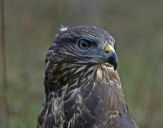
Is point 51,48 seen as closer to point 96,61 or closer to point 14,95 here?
point 96,61

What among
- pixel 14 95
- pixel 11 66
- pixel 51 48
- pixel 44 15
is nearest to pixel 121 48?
pixel 44 15

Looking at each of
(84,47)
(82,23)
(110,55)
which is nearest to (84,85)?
(84,47)

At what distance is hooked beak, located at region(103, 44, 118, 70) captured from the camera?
6.34 meters

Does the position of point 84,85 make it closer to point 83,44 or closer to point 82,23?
point 83,44

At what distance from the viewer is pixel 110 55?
6398mm

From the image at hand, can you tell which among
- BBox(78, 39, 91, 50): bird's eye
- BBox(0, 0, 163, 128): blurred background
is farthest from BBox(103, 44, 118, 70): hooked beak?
BBox(0, 0, 163, 128): blurred background

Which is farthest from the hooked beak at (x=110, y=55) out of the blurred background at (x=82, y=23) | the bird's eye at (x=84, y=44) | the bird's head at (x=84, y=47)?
the blurred background at (x=82, y=23)

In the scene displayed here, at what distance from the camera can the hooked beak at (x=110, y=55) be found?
20.8ft

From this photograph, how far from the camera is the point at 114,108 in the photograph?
6.59 meters

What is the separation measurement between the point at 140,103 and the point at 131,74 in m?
1.15

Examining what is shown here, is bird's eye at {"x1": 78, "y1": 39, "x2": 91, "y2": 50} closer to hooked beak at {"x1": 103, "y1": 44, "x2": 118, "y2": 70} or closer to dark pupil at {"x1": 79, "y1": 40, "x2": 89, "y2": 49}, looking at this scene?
dark pupil at {"x1": 79, "y1": 40, "x2": 89, "y2": 49}

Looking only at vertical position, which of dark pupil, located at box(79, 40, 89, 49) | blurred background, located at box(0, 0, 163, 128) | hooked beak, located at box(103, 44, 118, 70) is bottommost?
blurred background, located at box(0, 0, 163, 128)

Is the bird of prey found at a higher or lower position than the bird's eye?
lower

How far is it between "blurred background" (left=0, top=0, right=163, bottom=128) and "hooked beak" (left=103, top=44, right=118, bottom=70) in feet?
6.58
